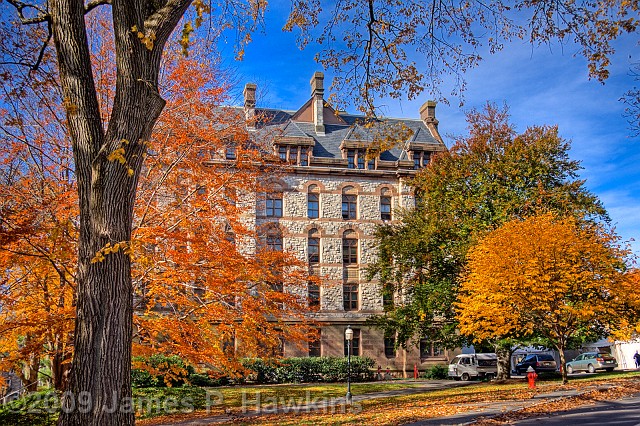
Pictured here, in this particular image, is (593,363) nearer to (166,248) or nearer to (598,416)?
(598,416)

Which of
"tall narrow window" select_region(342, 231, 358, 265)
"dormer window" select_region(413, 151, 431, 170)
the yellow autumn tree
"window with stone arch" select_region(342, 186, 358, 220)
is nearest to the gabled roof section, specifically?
"window with stone arch" select_region(342, 186, 358, 220)

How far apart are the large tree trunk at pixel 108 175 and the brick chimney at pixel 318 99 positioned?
3467 centimetres

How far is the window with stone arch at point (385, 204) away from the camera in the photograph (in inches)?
1559

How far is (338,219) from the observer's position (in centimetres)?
3856

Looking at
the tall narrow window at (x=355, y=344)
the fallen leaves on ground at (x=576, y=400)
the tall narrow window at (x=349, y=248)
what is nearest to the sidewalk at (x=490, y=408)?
the fallen leaves on ground at (x=576, y=400)

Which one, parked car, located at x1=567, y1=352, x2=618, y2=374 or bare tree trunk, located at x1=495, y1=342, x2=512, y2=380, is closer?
bare tree trunk, located at x1=495, y1=342, x2=512, y2=380

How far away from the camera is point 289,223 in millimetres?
37781

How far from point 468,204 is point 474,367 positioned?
1141cm

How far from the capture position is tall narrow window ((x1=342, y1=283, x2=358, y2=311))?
38.1 m

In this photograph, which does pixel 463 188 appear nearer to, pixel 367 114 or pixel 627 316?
pixel 627 316

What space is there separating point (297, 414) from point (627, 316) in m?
14.9

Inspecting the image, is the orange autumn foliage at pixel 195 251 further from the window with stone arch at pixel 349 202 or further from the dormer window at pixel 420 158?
the dormer window at pixel 420 158

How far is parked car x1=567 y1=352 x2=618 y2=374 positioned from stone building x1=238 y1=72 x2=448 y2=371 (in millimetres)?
8833

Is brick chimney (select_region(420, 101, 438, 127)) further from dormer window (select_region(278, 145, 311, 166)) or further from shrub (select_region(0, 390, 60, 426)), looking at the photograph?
shrub (select_region(0, 390, 60, 426))
